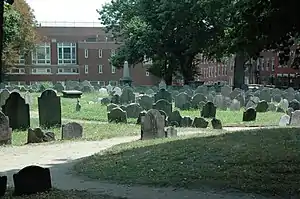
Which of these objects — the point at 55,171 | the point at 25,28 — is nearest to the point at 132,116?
the point at 55,171

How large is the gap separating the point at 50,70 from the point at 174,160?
8026 cm

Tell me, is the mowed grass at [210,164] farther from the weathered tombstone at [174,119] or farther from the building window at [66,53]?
the building window at [66,53]

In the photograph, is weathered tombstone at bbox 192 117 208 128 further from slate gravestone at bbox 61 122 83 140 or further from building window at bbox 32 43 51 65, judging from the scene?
building window at bbox 32 43 51 65

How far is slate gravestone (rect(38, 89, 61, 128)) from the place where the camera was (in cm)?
1947

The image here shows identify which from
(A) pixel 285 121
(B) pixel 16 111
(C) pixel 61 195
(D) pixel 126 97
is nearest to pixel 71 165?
(C) pixel 61 195

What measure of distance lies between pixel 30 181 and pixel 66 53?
3324 inches

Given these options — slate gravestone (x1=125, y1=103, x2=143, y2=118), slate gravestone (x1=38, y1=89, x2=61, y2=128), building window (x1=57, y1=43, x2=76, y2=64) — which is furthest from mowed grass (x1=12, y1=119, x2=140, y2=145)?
building window (x1=57, y1=43, x2=76, y2=64)

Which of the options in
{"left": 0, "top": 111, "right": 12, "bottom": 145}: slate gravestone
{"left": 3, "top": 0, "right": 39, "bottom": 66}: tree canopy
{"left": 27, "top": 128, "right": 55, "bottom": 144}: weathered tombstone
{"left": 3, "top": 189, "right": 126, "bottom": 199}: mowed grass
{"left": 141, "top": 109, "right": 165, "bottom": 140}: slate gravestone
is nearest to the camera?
{"left": 3, "top": 189, "right": 126, "bottom": 199}: mowed grass

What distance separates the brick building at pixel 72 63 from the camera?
87562 millimetres

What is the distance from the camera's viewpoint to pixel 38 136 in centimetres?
1605

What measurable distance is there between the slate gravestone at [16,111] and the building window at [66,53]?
7193 centimetres

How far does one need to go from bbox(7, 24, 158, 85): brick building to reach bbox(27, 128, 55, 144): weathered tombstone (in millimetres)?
70185

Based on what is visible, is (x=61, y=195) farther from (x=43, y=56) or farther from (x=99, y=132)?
(x=43, y=56)

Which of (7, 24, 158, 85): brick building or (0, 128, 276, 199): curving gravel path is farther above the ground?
(7, 24, 158, 85): brick building
